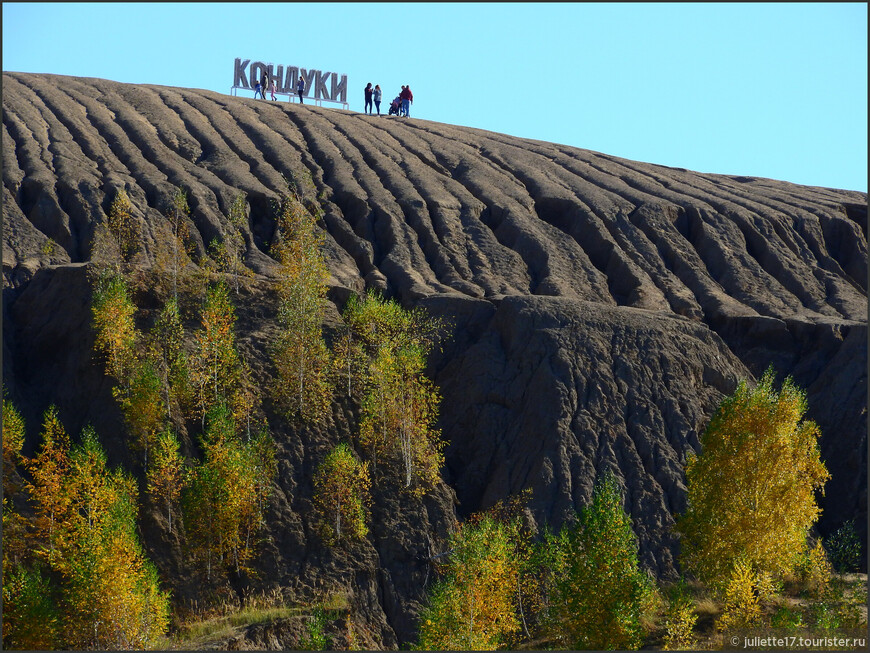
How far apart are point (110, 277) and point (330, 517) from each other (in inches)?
513

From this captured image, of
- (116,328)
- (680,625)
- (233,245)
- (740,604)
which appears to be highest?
(233,245)

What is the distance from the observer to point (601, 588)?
90.9 ft

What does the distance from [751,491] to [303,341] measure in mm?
16974

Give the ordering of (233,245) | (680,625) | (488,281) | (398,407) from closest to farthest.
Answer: (680,625) → (398,407) → (233,245) → (488,281)

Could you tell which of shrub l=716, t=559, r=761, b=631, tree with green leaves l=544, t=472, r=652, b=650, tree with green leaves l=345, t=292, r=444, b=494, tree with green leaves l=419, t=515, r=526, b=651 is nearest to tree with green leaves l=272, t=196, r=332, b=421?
tree with green leaves l=345, t=292, r=444, b=494

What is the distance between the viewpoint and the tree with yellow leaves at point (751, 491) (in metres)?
31.3

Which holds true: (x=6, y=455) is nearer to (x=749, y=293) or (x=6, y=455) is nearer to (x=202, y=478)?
(x=202, y=478)

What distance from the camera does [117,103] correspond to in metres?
60.5

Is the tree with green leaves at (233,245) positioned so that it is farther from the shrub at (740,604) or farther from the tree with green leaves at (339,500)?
the shrub at (740,604)

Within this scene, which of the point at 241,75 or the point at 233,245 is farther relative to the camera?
the point at 241,75

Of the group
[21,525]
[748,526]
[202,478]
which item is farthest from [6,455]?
[748,526]

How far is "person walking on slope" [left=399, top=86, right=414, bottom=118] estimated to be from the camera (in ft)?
233

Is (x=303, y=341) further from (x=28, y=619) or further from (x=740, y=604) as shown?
(x=740, y=604)

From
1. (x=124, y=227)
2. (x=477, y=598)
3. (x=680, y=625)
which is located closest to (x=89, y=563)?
(x=477, y=598)
